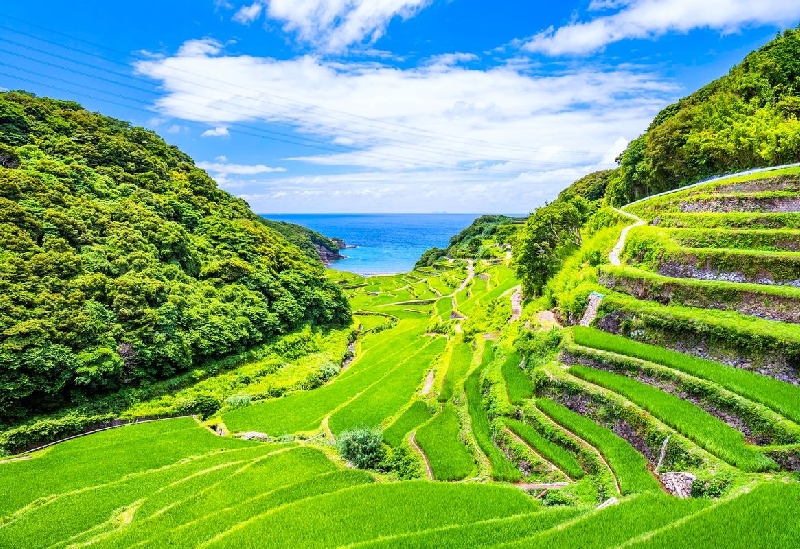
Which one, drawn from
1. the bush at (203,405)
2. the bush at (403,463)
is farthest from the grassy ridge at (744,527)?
the bush at (203,405)

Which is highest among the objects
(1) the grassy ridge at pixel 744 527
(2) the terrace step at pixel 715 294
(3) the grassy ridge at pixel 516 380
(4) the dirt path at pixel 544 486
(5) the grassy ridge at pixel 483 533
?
(2) the terrace step at pixel 715 294

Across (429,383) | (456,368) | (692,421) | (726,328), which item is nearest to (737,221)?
(726,328)

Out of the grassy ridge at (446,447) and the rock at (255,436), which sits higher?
the grassy ridge at (446,447)

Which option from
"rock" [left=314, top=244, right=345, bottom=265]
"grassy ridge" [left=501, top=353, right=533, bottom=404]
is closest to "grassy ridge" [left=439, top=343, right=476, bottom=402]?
"grassy ridge" [left=501, top=353, right=533, bottom=404]

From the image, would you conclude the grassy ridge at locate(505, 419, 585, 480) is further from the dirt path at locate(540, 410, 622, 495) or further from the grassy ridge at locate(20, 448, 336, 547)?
the grassy ridge at locate(20, 448, 336, 547)

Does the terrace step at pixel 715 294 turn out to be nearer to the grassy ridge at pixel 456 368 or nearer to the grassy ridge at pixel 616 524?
the grassy ridge at pixel 616 524

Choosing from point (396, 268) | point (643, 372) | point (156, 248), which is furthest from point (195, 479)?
point (396, 268)

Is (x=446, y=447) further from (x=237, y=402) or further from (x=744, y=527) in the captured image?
(x=237, y=402)

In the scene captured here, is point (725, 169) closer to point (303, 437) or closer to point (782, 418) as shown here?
point (782, 418)
